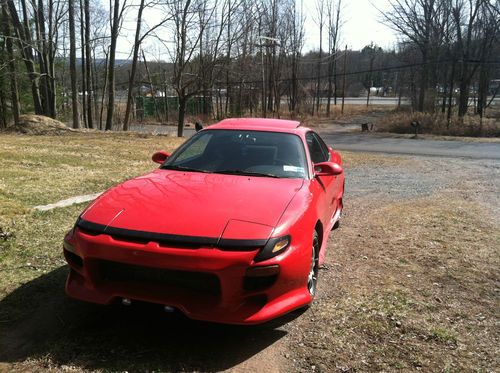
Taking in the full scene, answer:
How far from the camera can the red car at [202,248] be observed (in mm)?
2803

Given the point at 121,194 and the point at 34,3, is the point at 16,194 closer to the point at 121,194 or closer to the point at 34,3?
the point at 121,194

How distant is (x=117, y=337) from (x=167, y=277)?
589 millimetres

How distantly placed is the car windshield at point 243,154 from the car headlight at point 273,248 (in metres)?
1.19

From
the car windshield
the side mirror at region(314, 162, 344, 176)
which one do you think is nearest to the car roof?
the car windshield

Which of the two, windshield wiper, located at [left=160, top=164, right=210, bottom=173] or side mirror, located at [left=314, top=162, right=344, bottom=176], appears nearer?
Result: windshield wiper, located at [left=160, top=164, right=210, bottom=173]

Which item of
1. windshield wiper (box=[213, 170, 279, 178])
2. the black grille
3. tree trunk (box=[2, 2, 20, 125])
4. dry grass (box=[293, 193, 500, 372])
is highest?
tree trunk (box=[2, 2, 20, 125])

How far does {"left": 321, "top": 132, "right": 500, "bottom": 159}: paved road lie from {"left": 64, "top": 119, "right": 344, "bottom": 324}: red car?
48.8 ft

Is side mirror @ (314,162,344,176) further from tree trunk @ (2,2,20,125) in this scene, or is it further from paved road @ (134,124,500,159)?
tree trunk @ (2,2,20,125)

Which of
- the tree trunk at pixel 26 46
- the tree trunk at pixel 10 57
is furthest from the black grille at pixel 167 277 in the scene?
the tree trunk at pixel 10 57

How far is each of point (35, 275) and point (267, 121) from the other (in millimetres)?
2859

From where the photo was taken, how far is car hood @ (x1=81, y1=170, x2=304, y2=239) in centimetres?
296

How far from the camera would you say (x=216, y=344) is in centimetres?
303

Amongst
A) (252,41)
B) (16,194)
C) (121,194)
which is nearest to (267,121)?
(121,194)

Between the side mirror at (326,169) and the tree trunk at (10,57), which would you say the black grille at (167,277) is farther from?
the tree trunk at (10,57)
